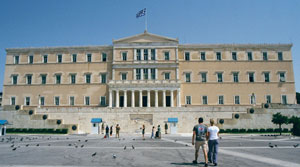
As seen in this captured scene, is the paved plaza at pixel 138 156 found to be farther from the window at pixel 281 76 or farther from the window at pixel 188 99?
the window at pixel 281 76

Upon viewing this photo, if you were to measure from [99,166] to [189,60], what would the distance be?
46974mm

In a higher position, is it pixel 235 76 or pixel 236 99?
pixel 235 76

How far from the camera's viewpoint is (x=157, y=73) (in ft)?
172

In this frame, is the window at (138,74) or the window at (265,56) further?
the window at (265,56)

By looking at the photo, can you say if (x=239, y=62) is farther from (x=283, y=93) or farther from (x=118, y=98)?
(x=118, y=98)

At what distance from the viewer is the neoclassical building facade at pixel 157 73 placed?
52625 millimetres

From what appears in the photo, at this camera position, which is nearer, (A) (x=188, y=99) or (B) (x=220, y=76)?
(A) (x=188, y=99)

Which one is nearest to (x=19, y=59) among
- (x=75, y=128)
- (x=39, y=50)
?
(x=39, y=50)

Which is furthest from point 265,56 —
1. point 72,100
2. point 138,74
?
point 72,100

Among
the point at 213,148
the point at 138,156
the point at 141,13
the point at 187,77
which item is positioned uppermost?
the point at 141,13

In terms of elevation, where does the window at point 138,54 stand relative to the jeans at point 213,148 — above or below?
above

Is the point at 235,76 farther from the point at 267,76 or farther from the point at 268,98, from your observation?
the point at 268,98

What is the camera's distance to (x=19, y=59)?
186 ft

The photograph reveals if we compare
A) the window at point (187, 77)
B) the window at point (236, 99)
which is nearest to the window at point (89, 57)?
the window at point (187, 77)
